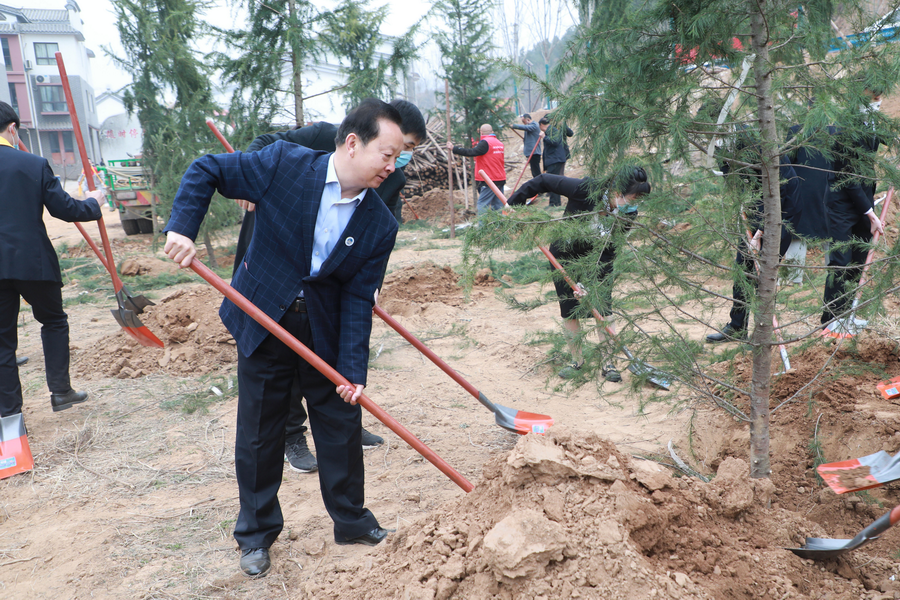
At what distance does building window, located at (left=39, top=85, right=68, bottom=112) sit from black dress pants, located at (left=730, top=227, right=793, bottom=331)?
4245cm

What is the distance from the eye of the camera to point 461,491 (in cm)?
321

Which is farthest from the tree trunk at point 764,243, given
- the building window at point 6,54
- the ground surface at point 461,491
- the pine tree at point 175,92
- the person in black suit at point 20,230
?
the building window at point 6,54

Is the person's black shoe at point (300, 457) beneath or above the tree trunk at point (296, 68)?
beneath

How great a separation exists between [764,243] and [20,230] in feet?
14.3

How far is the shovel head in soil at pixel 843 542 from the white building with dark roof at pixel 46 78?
39.4 metres

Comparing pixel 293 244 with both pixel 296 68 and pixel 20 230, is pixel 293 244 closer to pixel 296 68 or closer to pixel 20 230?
pixel 20 230

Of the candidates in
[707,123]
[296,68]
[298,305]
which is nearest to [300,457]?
[298,305]

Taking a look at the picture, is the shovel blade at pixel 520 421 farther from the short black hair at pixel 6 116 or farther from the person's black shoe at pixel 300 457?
the short black hair at pixel 6 116

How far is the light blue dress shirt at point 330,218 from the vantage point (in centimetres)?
242

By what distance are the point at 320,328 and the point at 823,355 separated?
3290 millimetres

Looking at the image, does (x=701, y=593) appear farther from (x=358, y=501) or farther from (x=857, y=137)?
(x=857, y=137)

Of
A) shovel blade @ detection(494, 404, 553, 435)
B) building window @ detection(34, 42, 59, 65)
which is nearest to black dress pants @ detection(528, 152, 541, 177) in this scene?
shovel blade @ detection(494, 404, 553, 435)

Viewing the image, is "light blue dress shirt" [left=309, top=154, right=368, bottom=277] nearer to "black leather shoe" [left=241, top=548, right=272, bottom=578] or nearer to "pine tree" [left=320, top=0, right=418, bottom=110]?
"black leather shoe" [left=241, top=548, right=272, bottom=578]

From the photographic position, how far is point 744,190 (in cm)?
262
